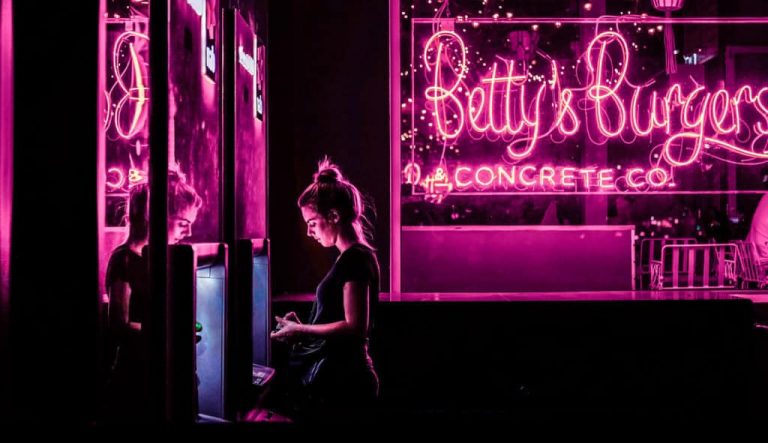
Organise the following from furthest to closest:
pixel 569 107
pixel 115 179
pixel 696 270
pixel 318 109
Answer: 1. pixel 696 270
2. pixel 569 107
3. pixel 318 109
4. pixel 115 179

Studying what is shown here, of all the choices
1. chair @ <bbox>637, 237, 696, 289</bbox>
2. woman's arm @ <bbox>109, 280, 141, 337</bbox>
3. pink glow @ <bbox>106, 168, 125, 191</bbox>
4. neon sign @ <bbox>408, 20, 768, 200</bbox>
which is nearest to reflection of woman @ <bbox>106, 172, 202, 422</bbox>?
woman's arm @ <bbox>109, 280, 141, 337</bbox>

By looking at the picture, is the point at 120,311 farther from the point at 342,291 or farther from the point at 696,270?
the point at 696,270

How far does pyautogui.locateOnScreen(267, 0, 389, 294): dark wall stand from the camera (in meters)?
5.94

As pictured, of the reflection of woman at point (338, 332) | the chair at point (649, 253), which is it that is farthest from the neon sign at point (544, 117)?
the reflection of woman at point (338, 332)

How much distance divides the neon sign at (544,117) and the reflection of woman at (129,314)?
14.4 ft

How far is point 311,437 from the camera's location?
1.92 meters

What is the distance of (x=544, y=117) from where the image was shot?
7293 millimetres

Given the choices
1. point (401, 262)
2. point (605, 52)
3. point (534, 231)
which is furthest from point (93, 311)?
point (605, 52)

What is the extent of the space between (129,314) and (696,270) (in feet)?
24.8

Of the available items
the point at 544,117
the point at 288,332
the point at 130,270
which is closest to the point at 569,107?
the point at 544,117

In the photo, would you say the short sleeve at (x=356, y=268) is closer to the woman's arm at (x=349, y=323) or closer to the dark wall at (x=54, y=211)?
the woman's arm at (x=349, y=323)

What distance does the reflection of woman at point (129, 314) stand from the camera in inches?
105

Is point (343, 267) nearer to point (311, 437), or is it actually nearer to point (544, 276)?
point (311, 437)

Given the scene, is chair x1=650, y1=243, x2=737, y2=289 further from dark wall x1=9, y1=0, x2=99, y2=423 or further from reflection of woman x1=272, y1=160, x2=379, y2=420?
dark wall x1=9, y1=0, x2=99, y2=423
